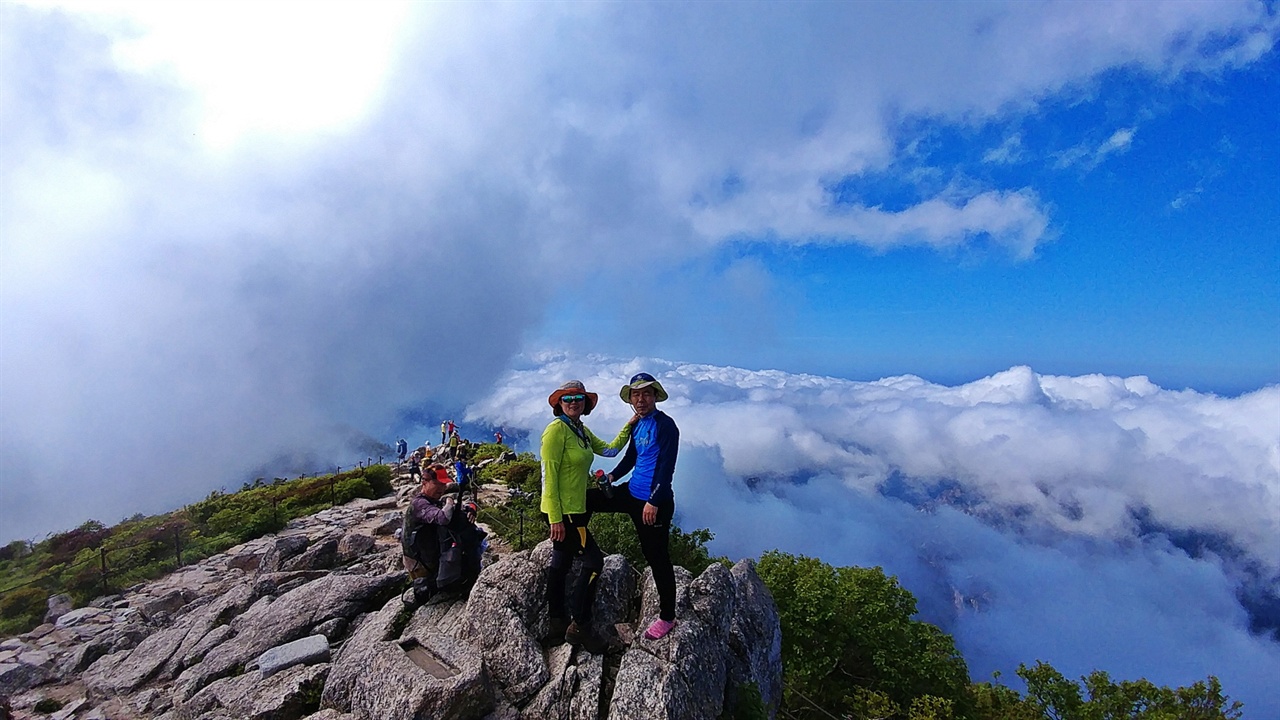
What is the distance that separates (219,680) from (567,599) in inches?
291

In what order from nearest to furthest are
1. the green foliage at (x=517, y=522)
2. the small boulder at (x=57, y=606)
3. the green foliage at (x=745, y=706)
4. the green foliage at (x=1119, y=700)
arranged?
the green foliage at (x=745, y=706) → the small boulder at (x=57, y=606) → the green foliage at (x=517, y=522) → the green foliage at (x=1119, y=700)

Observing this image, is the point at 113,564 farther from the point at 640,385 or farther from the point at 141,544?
the point at 640,385

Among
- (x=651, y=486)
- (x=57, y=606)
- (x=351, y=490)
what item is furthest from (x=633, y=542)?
(x=57, y=606)

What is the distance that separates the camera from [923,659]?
22.1 metres

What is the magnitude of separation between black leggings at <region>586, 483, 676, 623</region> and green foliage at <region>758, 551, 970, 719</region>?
47.8 ft

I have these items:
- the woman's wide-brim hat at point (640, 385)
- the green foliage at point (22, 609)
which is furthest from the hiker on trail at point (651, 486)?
the green foliage at point (22, 609)

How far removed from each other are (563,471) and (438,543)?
411cm

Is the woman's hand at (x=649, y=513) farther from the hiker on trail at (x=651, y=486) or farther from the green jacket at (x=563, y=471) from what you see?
the green jacket at (x=563, y=471)

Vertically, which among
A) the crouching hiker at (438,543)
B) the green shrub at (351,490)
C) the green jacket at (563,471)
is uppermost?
the green jacket at (563,471)

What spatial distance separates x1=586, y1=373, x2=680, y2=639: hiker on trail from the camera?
8.19 m

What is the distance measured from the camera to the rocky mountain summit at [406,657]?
8.13m

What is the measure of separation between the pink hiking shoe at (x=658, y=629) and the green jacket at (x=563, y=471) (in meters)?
2.43

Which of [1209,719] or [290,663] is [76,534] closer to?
[290,663]

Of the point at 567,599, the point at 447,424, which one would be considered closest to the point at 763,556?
the point at 447,424
